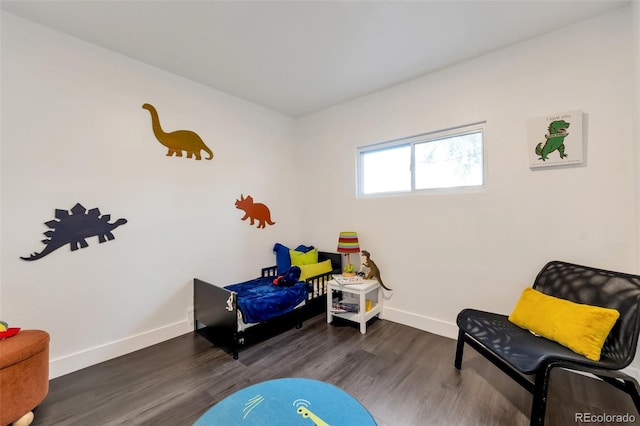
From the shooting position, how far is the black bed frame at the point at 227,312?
2285 mm

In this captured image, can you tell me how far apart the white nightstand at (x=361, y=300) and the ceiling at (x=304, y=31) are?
228 cm

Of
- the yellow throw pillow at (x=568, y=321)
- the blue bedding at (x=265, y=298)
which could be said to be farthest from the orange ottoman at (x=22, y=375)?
the yellow throw pillow at (x=568, y=321)

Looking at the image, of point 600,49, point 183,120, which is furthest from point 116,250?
point 600,49

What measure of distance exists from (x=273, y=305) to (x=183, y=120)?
7.18 ft

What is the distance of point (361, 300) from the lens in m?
2.74

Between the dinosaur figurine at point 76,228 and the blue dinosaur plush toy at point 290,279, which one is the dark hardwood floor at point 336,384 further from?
the dinosaur figurine at point 76,228

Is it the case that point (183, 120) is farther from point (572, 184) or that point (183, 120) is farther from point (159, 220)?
point (572, 184)

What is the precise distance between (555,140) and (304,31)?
2.21m

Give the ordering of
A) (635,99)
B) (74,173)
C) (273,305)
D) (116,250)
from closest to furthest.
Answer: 1. (635,99)
2. (74,173)
3. (116,250)
4. (273,305)

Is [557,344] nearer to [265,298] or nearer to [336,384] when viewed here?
[336,384]


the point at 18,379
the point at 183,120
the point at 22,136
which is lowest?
the point at 18,379

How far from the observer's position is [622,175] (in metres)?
1.88

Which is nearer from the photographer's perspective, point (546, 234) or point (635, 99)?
point (635, 99)

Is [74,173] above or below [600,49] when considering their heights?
below
